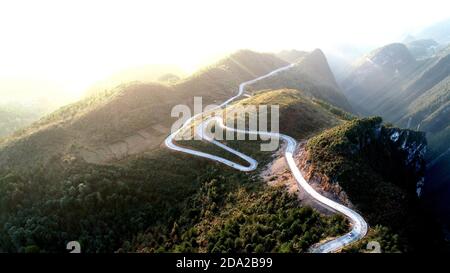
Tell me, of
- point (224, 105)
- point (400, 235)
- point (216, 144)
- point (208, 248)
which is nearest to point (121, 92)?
point (224, 105)

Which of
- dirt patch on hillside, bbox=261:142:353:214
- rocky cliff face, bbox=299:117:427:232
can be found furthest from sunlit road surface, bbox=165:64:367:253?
rocky cliff face, bbox=299:117:427:232
